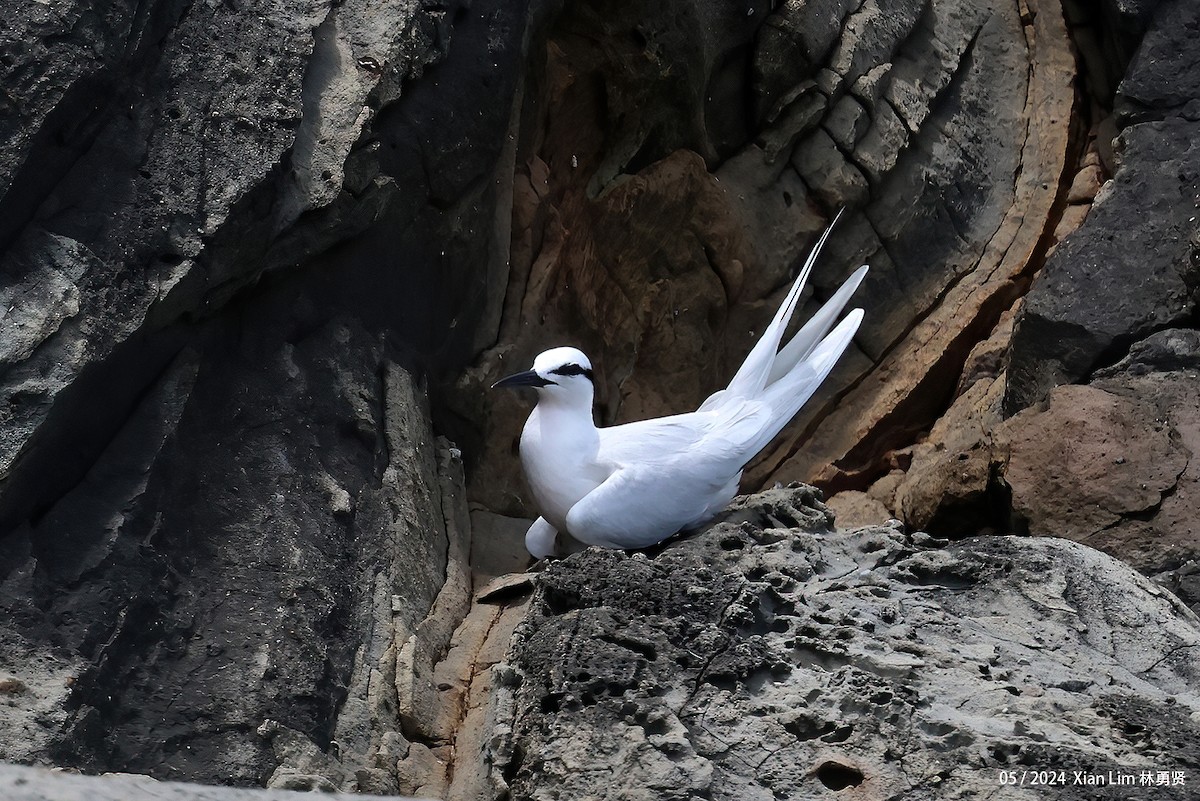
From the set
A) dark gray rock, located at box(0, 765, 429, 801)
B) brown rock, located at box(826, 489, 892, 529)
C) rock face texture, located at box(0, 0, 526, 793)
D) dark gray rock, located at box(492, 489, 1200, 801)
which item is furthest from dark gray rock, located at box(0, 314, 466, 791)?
brown rock, located at box(826, 489, 892, 529)

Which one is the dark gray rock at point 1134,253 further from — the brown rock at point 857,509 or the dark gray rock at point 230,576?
the dark gray rock at point 230,576

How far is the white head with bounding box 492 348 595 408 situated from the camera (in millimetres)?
4672

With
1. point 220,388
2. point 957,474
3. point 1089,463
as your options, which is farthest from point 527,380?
point 1089,463

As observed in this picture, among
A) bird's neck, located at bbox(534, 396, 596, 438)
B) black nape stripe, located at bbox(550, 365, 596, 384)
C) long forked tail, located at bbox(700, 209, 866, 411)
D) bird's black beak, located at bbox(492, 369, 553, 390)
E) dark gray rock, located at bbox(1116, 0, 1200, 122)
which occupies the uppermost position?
dark gray rock, located at bbox(1116, 0, 1200, 122)

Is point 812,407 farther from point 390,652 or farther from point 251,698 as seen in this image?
point 251,698

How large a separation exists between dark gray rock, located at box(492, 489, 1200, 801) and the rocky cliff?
12 millimetres

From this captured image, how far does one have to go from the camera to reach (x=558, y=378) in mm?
4688

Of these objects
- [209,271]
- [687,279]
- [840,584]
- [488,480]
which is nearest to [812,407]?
[687,279]

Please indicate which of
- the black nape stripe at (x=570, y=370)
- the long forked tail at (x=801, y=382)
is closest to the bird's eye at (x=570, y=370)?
the black nape stripe at (x=570, y=370)

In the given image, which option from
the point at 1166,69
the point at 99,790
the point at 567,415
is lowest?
the point at 99,790

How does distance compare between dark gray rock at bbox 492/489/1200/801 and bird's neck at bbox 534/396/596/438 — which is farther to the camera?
bird's neck at bbox 534/396/596/438

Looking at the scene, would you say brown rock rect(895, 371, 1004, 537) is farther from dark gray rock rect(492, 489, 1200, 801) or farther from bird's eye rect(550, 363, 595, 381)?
bird's eye rect(550, 363, 595, 381)

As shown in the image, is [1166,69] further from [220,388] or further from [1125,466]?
[220,388]

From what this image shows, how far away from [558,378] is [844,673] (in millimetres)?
1818
